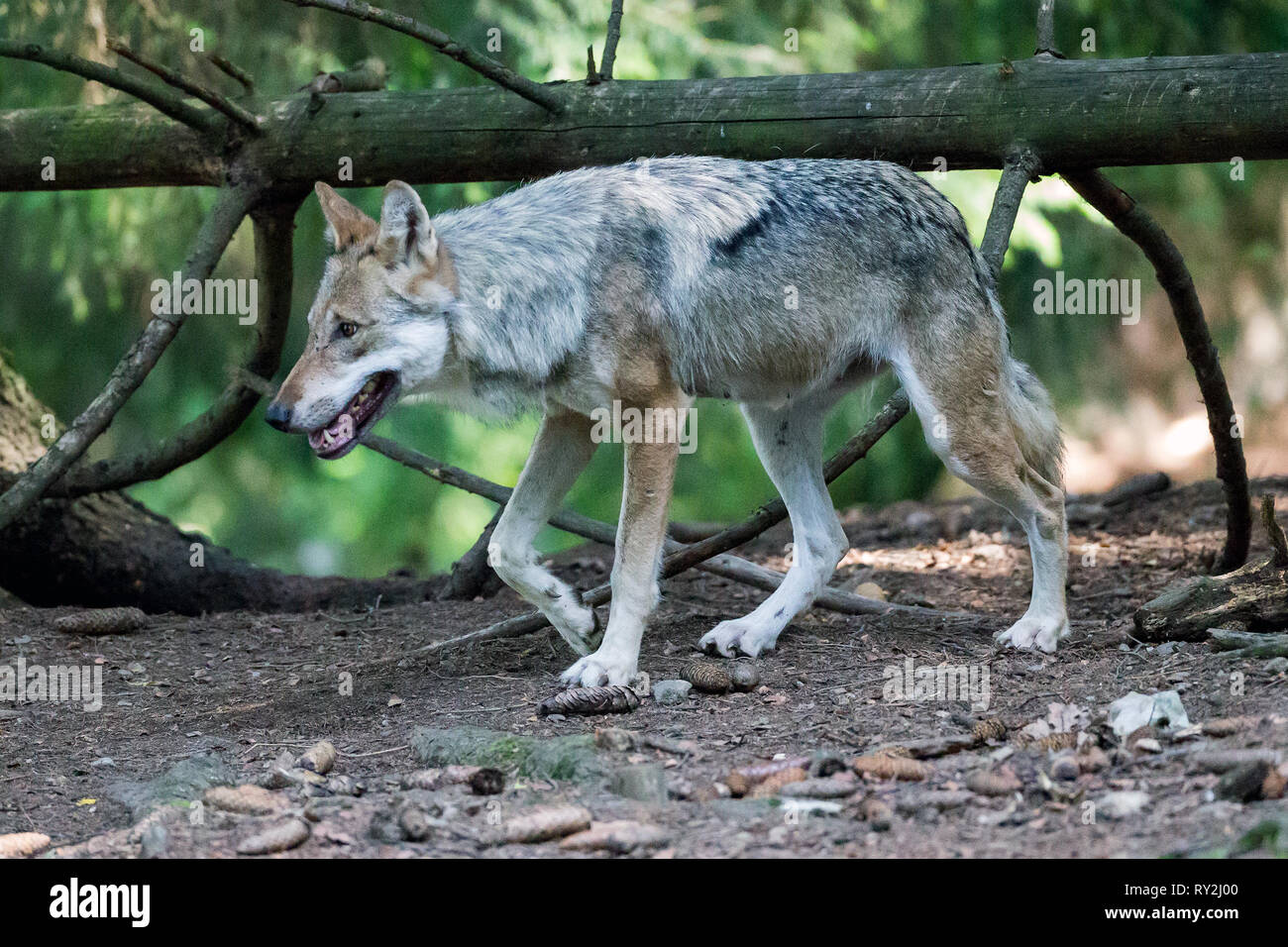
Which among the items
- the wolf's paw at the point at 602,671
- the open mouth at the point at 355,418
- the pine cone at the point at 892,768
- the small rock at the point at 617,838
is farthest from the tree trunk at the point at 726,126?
the small rock at the point at 617,838

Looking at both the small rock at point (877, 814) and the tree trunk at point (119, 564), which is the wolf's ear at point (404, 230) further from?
the tree trunk at point (119, 564)

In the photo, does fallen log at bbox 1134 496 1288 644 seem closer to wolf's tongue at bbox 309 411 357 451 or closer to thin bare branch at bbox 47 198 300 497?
wolf's tongue at bbox 309 411 357 451

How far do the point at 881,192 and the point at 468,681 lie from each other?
2.59m

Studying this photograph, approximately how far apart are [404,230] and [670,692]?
1949 mm

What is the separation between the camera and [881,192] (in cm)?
522

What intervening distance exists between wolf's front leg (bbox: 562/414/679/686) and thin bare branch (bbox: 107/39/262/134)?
2.33 meters

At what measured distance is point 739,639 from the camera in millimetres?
5223

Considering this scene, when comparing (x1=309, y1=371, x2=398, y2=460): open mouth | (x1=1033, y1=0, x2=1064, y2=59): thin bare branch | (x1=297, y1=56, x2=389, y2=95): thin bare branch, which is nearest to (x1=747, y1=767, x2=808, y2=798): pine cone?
(x1=309, y1=371, x2=398, y2=460): open mouth

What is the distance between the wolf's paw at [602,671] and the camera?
471 cm

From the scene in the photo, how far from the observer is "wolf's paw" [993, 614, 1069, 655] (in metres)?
5.03

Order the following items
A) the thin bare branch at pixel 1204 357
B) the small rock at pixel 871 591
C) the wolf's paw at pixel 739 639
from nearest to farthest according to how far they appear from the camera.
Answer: the wolf's paw at pixel 739 639 < the thin bare branch at pixel 1204 357 < the small rock at pixel 871 591

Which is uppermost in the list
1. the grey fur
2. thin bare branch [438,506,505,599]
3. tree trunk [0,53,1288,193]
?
tree trunk [0,53,1288,193]

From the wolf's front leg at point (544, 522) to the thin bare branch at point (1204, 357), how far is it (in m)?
2.61
